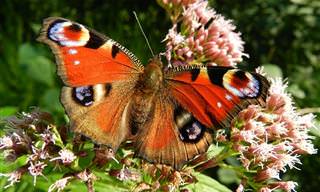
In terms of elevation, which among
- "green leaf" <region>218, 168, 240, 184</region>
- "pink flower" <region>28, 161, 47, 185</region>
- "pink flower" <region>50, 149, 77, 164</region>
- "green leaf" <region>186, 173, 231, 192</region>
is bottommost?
"green leaf" <region>218, 168, 240, 184</region>

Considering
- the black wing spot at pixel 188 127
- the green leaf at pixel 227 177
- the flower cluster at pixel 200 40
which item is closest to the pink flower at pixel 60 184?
the black wing spot at pixel 188 127

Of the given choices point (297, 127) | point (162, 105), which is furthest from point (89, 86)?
point (297, 127)

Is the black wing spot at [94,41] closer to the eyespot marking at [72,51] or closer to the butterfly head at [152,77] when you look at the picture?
the eyespot marking at [72,51]

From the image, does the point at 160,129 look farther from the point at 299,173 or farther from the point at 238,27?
the point at 238,27

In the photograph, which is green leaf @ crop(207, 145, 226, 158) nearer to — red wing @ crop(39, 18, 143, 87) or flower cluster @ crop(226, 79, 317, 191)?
flower cluster @ crop(226, 79, 317, 191)

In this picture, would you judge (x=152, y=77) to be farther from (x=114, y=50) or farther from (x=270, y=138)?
(x=270, y=138)

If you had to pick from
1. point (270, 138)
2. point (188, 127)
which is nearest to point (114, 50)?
point (188, 127)

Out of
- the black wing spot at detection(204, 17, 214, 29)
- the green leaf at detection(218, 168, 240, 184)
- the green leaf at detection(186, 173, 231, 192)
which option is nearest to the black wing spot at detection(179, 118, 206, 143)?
the green leaf at detection(186, 173, 231, 192)
